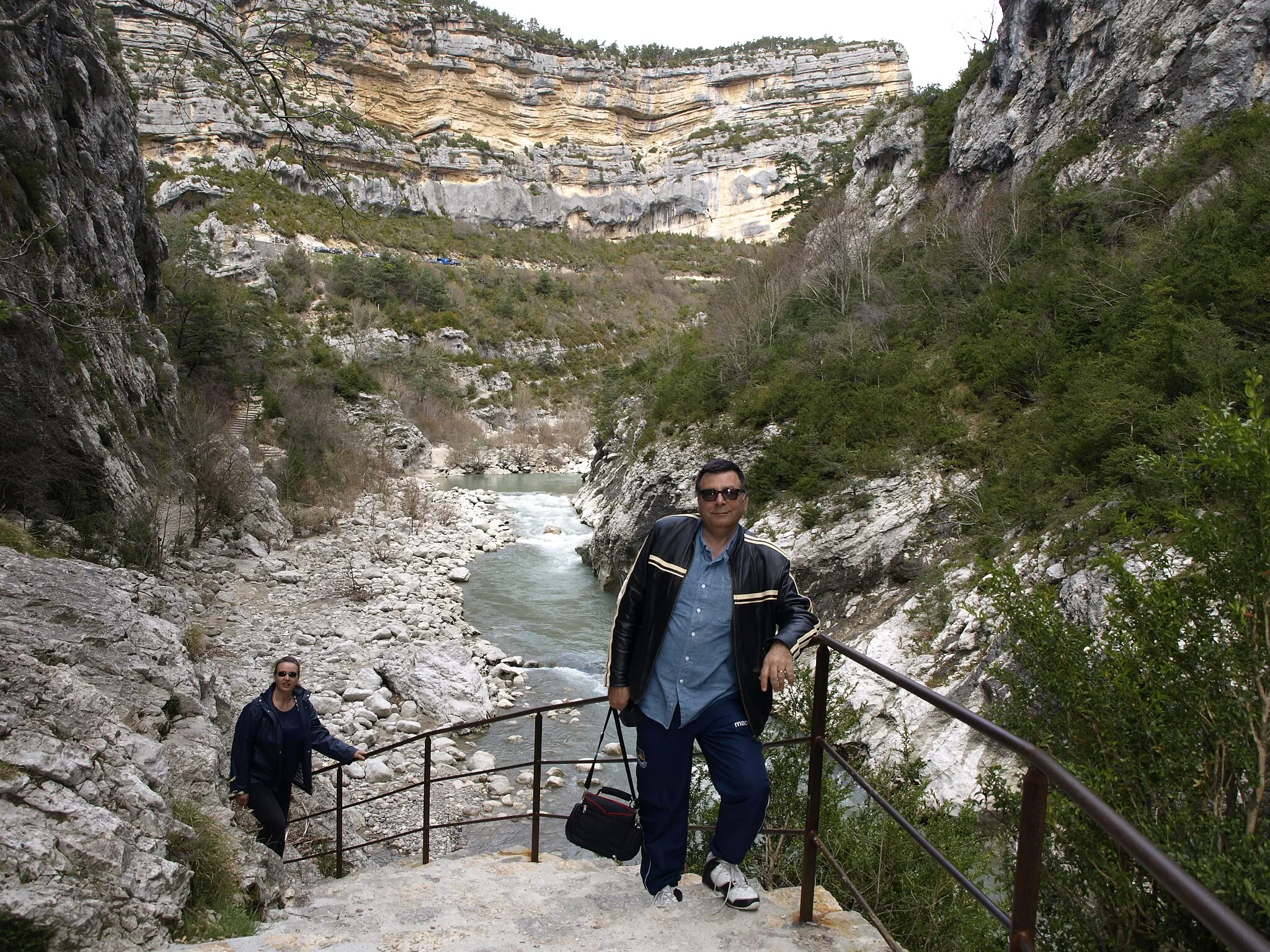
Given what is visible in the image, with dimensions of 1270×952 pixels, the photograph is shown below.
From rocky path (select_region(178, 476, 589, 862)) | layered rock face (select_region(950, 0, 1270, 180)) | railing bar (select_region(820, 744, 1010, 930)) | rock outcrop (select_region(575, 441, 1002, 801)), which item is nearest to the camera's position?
railing bar (select_region(820, 744, 1010, 930))

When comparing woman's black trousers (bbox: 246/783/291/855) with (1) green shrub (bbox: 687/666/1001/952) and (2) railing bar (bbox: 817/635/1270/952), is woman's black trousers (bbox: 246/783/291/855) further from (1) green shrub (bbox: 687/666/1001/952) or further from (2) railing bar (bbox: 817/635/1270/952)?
(2) railing bar (bbox: 817/635/1270/952)

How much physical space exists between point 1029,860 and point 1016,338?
44.7ft

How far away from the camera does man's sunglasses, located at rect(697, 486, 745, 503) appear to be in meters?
A: 2.78

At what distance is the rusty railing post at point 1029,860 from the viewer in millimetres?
1637

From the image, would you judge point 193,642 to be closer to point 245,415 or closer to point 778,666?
point 778,666

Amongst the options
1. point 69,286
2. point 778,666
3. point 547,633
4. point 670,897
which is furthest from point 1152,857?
point 69,286

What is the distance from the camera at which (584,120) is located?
3246 inches

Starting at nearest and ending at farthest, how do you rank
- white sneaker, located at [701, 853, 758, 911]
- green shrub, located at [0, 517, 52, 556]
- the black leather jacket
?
1. the black leather jacket
2. white sneaker, located at [701, 853, 758, 911]
3. green shrub, located at [0, 517, 52, 556]

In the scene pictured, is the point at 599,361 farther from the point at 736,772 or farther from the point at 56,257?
the point at 736,772

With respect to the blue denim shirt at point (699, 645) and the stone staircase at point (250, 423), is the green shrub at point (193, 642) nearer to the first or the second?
the blue denim shirt at point (699, 645)

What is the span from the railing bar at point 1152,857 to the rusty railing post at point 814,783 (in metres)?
0.87

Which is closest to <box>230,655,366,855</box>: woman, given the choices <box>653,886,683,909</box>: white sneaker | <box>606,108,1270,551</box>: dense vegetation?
<box>653,886,683,909</box>: white sneaker

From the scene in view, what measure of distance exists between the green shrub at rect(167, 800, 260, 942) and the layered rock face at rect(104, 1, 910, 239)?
→ 63879mm

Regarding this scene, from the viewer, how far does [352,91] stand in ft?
237
